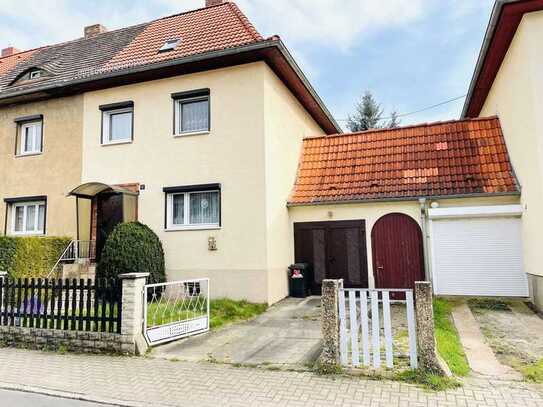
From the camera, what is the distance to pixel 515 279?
34.9 feet

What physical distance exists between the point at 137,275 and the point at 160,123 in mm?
6357

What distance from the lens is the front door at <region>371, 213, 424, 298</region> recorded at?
11.6 m

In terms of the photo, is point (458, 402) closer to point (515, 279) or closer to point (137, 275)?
point (137, 275)

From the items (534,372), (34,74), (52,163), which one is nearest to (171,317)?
(534,372)

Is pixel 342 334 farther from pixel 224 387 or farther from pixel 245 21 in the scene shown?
pixel 245 21

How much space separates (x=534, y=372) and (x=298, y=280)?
7116 millimetres

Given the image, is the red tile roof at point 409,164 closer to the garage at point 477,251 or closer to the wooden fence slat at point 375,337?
the garage at point 477,251

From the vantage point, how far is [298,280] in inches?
474

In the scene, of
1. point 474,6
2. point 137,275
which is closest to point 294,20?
point 474,6

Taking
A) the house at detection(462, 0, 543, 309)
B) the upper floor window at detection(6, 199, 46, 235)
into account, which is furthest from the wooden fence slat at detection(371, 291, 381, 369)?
the upper floor window at detection(6, 199, 46, 235)

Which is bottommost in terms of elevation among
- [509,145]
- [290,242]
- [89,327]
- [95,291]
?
[89,327]

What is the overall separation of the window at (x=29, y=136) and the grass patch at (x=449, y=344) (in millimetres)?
13302

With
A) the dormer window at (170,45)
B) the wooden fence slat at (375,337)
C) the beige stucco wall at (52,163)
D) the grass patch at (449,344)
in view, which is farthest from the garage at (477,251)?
the beige stucco wall at (52,163)

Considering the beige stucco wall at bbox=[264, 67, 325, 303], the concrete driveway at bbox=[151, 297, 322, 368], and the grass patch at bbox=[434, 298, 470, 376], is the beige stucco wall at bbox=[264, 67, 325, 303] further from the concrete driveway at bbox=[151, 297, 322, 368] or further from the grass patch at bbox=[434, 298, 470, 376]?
the grass patch at bbox=[434, 298, 470, 376]
